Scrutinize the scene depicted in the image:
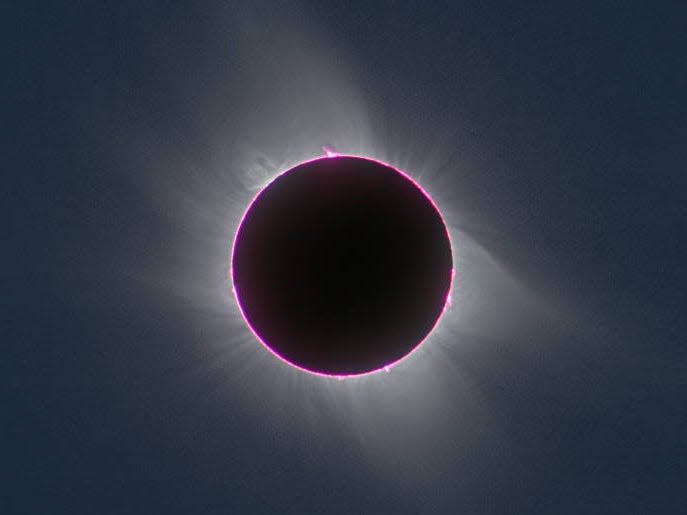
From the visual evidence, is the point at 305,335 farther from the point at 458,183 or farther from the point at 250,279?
the point at 458,183

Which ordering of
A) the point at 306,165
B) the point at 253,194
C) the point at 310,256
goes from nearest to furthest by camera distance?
the point at 310,256
the point at 306,165
the point at 253,194

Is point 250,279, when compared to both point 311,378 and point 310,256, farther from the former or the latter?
point 311,378

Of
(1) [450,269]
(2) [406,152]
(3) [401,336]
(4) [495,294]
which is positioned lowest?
(3) [401,336]

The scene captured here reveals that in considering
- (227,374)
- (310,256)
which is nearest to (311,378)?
(227,374)

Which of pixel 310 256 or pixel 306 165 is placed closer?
pixel 310 256

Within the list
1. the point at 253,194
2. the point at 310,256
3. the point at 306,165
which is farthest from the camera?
the point at 253,194

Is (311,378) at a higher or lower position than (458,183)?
lower

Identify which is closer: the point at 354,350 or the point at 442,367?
the point at 354,350

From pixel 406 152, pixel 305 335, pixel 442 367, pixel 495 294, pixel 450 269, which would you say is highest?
pixel 406 152

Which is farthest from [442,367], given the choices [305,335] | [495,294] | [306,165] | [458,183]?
[306,165]
